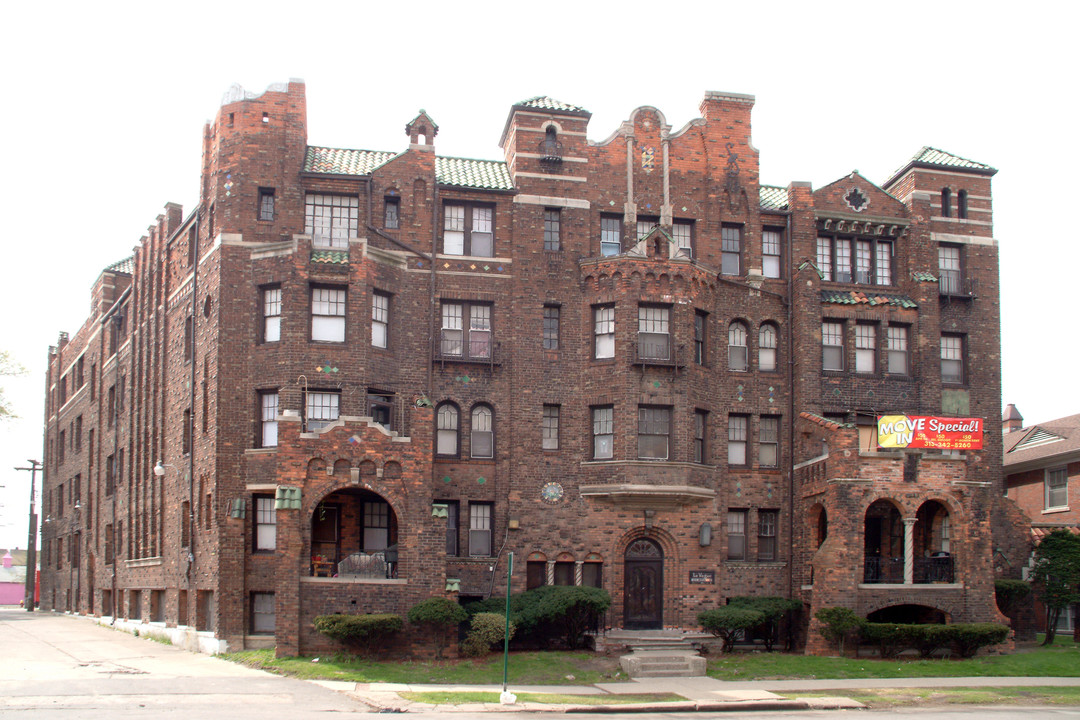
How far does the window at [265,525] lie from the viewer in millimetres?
30484

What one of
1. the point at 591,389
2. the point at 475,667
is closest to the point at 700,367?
the point at 591,389

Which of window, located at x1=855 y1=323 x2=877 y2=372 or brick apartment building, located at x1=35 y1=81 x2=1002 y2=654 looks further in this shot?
window, located at x1=855 y1=323 x2=877 y2=372

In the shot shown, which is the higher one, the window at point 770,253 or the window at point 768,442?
the window at point 770,253

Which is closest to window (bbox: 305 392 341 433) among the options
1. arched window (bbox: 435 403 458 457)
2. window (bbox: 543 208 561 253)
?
arched window (bbox: 435 403 458 457)

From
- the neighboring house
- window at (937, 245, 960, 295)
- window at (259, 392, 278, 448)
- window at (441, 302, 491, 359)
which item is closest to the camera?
window at (259, 392, 278, 448)

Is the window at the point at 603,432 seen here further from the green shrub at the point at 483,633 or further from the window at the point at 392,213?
the window at the point at 392,213

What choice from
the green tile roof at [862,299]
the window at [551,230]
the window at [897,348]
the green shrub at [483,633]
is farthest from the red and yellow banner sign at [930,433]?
the green shrub at [483,633]

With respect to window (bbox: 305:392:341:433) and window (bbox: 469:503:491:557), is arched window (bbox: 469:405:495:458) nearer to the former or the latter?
window (bbox: 469:503:491:557)

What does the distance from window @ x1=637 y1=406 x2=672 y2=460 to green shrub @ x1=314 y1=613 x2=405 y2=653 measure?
9007 millimetres

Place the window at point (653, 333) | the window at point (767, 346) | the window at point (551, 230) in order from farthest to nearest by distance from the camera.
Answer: the window at point (767, 346) < the window at point (551, 230) < the window at point (653, 333)

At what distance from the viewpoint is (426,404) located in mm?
29438

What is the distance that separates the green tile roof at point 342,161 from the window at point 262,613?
12.3 metres

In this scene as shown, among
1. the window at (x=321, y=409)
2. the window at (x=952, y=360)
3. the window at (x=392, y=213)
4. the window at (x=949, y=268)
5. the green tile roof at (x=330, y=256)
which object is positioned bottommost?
the window at (x=321, y=409)

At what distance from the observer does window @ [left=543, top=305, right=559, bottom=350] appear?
33562mm
